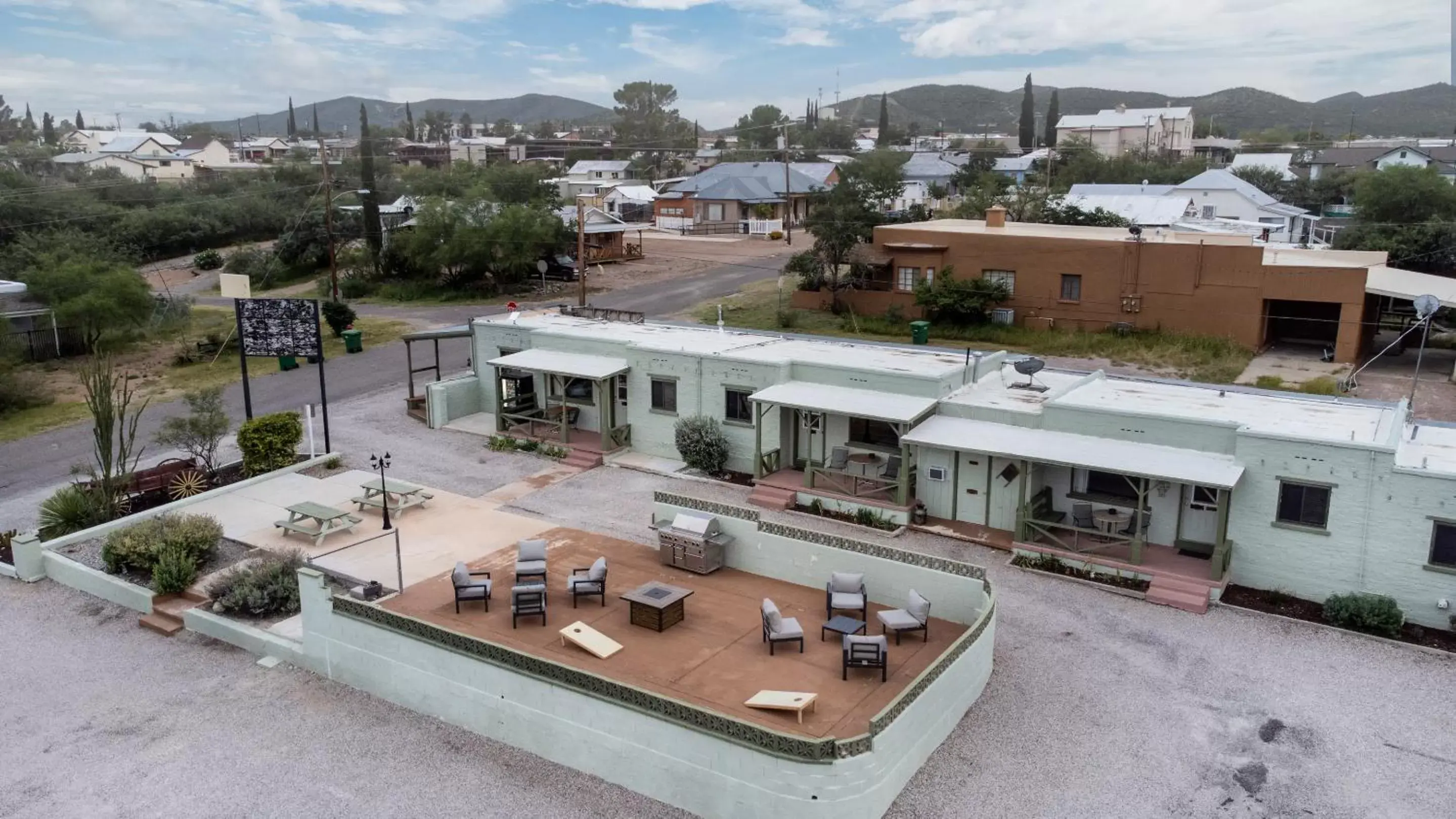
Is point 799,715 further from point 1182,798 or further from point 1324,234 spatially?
point 1324,234

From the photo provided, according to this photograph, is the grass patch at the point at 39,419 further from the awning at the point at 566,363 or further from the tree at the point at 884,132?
the tree at the point at 884,132

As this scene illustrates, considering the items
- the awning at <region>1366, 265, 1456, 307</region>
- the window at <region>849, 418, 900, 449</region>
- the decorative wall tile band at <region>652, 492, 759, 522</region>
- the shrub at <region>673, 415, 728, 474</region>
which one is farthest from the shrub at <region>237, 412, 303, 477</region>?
the awning at <region>1366, 265, 1456, 307</region>

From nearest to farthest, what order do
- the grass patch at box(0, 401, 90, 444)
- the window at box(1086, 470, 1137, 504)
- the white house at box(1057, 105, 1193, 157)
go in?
the window at box(1086, 470, 1137, 504) < the grass patch at box(0, 401, 90, 444) < the white house at box(1057, 105, 1193, 157)

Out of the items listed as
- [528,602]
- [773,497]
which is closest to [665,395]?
[773,497]

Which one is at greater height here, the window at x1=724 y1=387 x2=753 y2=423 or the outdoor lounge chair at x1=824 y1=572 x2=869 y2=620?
the window at x1=724 y1=387 x2=753 y2=423

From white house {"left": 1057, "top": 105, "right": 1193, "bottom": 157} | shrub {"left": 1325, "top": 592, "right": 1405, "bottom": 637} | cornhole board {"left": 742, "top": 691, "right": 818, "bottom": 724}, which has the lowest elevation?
shrub {"left": 1325, "top": 592, "right": 1405, "bottom": 637}

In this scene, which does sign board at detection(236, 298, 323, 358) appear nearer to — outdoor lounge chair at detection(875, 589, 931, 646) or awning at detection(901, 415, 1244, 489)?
awning at detection(901, 415, 1244, 489)
